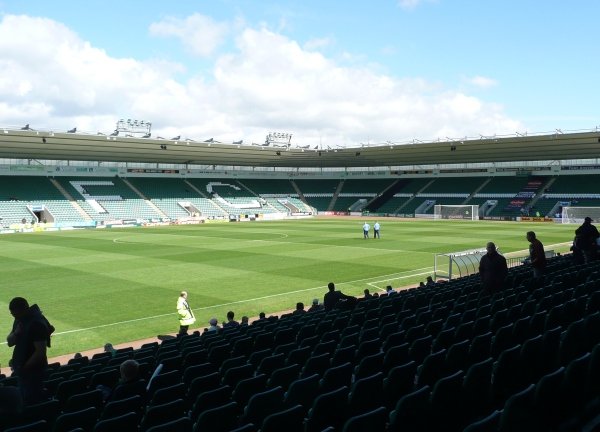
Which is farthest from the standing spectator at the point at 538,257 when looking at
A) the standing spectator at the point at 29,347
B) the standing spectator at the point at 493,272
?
the standing spectator at the point at 29,347

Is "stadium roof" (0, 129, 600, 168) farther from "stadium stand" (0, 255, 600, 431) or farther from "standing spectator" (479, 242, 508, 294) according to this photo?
"stadium stand" (0, 255, 600, 431)

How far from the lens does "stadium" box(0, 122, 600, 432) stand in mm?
4844

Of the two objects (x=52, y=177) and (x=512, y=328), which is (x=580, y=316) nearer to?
(x=512, y=328)

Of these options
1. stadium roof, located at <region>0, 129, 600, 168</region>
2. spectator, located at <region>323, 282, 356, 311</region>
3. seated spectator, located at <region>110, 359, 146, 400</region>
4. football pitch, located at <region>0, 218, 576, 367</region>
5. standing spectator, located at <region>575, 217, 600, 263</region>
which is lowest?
football pitch, located at <region>0, 218, 576, 367</region>

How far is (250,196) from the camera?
8712cm

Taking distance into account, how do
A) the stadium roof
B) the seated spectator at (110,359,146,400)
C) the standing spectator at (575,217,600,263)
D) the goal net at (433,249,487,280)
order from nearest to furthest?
1. the seated spectator at (110,359,146,400)
2. the standing spectator at (575,217,600,263)
3. the goal net at (433,249,487,280)
4. the stadium roof

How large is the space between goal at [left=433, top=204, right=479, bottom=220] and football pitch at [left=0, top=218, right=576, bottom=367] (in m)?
25.9

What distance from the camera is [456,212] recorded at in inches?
2933

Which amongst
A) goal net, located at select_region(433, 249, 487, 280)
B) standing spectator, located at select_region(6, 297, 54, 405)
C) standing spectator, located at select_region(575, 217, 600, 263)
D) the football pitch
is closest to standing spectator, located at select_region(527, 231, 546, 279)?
standing spectator, located at select_region(575, 217, 600, 263)

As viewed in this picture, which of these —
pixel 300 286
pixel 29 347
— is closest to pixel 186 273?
pixel 300 286

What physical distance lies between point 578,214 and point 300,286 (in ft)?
175

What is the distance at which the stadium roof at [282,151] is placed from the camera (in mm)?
56906

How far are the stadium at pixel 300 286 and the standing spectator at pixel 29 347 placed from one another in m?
0.46

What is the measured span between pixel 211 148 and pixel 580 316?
6260 centimetres
